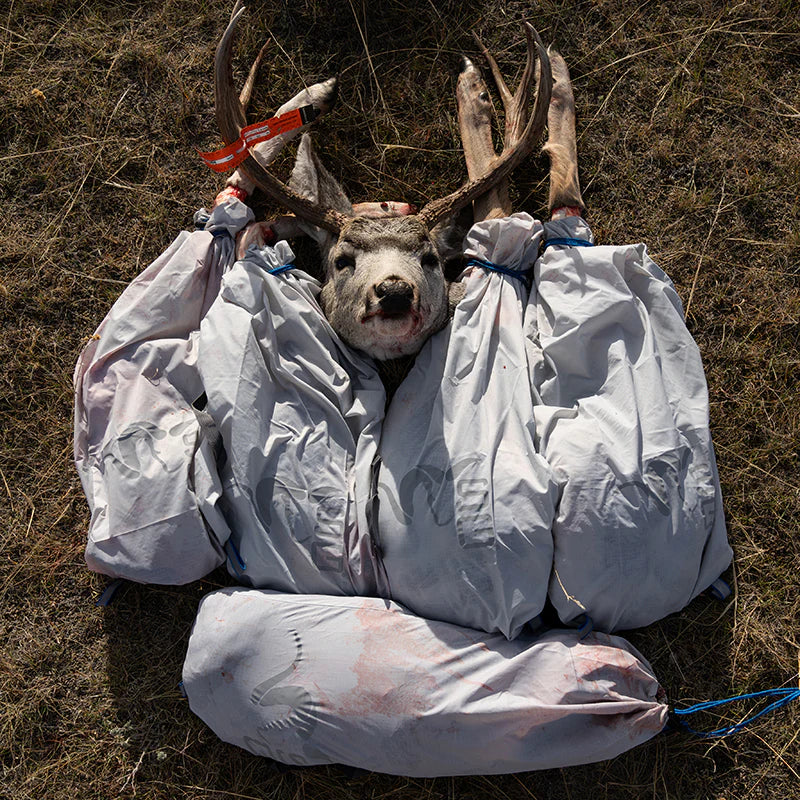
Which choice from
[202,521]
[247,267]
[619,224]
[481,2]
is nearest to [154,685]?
[202,521]

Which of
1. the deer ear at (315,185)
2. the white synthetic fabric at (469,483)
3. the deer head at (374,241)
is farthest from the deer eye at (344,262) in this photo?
the white synthetic fabric at (469,483)

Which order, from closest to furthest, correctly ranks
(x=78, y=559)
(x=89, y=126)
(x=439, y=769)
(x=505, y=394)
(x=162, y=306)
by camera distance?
(x=439, y=769) < (x=505, y=394) < (x=162, y=306) < (x=78, y=559) < (x=89, y=126)

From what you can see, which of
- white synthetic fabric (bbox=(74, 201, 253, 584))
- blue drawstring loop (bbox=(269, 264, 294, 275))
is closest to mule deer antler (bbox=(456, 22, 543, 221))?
blue drawstring loop (bbox=(269, 264, 294, 275))

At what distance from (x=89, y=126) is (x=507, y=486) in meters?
3.92

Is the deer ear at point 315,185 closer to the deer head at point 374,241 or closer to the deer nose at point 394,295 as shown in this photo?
the deer head at point 374,241

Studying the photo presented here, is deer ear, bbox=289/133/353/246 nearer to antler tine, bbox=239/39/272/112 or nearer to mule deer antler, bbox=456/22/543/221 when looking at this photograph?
antler tine, bbox=239/39/272/112

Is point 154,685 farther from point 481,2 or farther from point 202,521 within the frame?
point 481,2

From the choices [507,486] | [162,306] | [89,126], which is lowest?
[507,486]

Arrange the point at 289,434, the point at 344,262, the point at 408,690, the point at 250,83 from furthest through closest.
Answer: the point at 250,83 → the point at 344,262 → the point at 289,434 → the point at 408,690

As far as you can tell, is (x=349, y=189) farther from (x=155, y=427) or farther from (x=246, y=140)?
(x=155, y=427)

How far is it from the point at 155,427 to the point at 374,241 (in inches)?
63.9

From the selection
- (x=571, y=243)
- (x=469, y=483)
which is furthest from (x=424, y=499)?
(x=571, y=243)

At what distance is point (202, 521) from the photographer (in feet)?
12.9

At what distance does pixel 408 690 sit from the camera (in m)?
3.63
